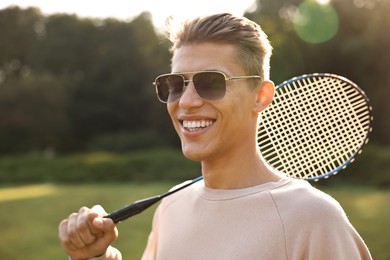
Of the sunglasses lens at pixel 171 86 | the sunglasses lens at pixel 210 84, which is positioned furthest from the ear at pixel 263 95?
the sunglasses lens at pixel 171 86

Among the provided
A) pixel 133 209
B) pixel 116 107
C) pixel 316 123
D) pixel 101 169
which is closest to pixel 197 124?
pixel 133 209

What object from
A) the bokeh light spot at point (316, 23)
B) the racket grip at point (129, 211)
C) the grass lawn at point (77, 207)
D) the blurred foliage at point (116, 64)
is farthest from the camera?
the bokeh light spot at point (316, 23)

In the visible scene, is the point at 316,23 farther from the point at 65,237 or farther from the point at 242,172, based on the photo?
the point at 65,237

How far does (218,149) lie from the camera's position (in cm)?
227

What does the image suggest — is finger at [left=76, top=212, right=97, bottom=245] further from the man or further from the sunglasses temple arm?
the sunglasses temple arm

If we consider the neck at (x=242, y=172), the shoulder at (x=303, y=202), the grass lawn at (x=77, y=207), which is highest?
the neck at (x=242, y=172)

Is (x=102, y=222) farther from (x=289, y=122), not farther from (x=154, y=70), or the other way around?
(x=154, y=70)

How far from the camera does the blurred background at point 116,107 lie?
50.7ft

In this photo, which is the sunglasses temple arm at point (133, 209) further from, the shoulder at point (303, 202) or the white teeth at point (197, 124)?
the shoulder at point (303, 202)

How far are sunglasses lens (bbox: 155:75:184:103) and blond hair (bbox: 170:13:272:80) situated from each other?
13cm

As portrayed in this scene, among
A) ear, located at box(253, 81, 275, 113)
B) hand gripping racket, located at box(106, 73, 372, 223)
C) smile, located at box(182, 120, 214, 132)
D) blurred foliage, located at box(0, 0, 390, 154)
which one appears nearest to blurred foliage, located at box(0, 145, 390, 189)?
blurred foliage, located at box(0, 0, 390, 154)

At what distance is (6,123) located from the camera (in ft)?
108

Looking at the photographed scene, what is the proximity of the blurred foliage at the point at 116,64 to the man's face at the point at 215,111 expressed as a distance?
1619 cm

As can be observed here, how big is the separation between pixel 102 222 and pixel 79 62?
3943 cm
